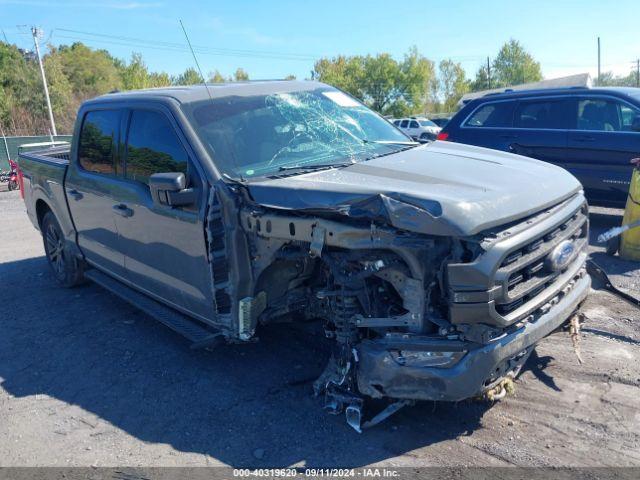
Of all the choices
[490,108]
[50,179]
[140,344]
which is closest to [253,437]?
[140,344]

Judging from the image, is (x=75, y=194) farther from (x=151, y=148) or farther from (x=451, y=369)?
(x=451, y=369)

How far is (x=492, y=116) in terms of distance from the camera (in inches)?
330

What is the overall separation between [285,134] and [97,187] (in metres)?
1.96

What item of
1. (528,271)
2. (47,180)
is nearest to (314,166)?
(528,271)

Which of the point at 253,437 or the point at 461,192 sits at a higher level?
the point at 461,192

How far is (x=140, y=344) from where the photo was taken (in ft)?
15.8

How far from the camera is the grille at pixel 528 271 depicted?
284cm

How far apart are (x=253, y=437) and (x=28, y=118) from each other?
133ft

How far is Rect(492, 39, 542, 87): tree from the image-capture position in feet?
257

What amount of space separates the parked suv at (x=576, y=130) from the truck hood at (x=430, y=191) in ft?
12.7

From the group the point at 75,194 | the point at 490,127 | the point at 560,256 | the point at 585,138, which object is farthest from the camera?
the point at 490,127

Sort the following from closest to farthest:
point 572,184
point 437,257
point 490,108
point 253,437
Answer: point 437,257 → point 253,437 → point 572,184 → point 490,108

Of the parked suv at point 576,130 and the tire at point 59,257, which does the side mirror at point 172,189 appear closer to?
the tire at point 59,257

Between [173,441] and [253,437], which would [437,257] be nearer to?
[253,437]
